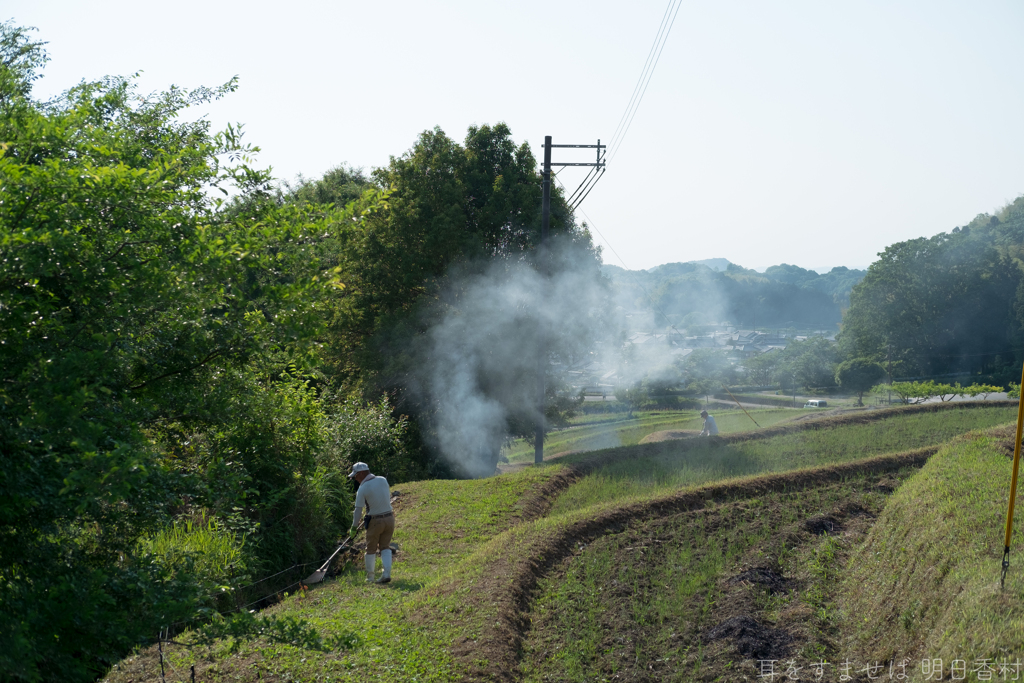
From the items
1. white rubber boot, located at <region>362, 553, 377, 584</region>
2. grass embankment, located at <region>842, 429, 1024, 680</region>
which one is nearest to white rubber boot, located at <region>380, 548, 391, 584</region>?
white rubber boot, located at <region>362, 553, 377, 584</region>

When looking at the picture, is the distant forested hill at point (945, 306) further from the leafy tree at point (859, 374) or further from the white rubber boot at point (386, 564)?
the white rubber boot at point (386, 564)

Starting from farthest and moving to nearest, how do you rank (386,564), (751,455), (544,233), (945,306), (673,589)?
(945,306) → (544,233) → (751,455) → (386,564) → (673,589)

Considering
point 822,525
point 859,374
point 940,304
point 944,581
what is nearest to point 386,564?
point 944,581

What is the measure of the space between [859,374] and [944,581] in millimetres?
63180

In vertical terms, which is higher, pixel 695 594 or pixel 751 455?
pixel 751 455

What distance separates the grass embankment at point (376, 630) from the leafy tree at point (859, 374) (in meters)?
58.5

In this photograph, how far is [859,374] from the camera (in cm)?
6431

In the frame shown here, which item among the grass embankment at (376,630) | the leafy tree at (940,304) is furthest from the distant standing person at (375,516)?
the leafy tree at (940,304)

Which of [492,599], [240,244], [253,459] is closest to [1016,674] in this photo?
[492,599]

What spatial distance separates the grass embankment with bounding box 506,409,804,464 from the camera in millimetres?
37844

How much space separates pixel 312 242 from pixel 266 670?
3806 millimetres

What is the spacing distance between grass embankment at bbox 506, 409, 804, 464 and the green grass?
713 cm

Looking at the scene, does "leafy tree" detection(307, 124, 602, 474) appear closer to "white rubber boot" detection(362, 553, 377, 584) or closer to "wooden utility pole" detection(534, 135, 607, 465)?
"wooden utility pole" detection(534, 135, 607, 465)

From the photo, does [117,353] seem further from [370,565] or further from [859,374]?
[859,374]
